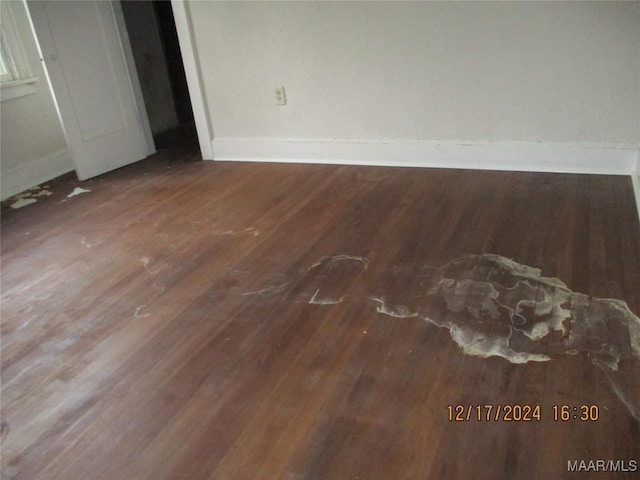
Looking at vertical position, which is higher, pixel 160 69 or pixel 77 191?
pixel 160 69

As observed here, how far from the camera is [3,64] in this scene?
3408 mm

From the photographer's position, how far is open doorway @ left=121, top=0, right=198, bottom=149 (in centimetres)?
452

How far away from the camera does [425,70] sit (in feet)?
9.59

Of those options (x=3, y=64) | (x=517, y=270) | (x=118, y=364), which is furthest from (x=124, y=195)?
(x=517, y=270)

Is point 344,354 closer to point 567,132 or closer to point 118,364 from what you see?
point 118,364

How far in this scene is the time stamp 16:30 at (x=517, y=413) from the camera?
1.31m

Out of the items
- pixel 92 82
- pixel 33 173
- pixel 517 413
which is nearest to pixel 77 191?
pixel 33 173

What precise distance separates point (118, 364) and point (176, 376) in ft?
0.80

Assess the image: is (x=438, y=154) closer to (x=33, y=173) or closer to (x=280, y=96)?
(x=280, y=96)

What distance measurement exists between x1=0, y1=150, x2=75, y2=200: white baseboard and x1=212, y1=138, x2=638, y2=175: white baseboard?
1195mm

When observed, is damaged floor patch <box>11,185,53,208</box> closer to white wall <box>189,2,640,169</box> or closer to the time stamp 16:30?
white wall <box>189,2,640,169</box>

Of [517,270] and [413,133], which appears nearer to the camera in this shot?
[517,270]

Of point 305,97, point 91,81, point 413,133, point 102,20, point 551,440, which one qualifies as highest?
point 102,20

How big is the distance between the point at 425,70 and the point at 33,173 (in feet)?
9.38
